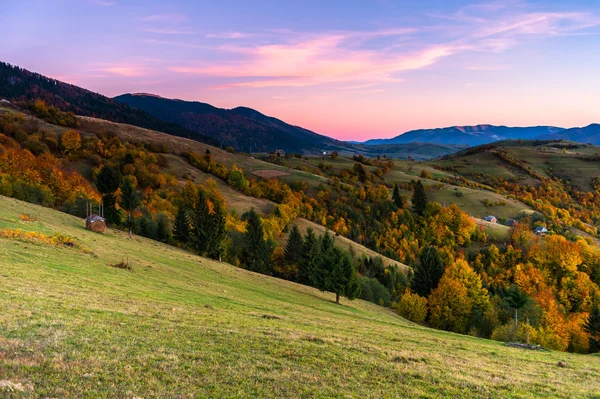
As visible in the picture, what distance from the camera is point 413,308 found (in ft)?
253

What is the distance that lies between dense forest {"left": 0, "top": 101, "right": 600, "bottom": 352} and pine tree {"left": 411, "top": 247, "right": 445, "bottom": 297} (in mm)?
244

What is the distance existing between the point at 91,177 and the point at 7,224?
10651 cm

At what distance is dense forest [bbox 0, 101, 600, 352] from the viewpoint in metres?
76.7

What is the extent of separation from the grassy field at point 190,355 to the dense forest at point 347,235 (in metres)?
37.8

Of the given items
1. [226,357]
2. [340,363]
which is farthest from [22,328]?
[340,363]

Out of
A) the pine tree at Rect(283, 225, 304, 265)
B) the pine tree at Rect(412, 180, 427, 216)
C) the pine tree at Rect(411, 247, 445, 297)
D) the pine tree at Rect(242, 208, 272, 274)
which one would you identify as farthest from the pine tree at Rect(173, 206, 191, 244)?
the pine tree at Rect(412, 180, 427, 216)

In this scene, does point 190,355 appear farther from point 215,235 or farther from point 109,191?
point 109,191

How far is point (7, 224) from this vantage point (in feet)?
134

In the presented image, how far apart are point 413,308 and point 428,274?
46.6ft

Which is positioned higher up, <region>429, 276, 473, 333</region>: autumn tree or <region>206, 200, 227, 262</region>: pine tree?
<region>206, 200, 227, 262</region>: pine tree

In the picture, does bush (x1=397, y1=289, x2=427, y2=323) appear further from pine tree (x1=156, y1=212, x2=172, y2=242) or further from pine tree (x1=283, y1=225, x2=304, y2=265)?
pine tree (x1=156, y1=212, x2=172, y2=242)

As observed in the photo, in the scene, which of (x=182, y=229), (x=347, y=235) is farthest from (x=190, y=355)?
(x=347, y=235)

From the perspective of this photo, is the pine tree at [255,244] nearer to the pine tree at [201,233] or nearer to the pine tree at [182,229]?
the pine tree at [182,229]

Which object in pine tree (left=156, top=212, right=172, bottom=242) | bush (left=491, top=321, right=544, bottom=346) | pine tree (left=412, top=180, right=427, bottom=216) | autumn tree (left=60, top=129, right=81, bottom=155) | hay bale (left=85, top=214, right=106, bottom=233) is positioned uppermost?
autumn tree (left=60, top=129, right=81, bottom=155)
